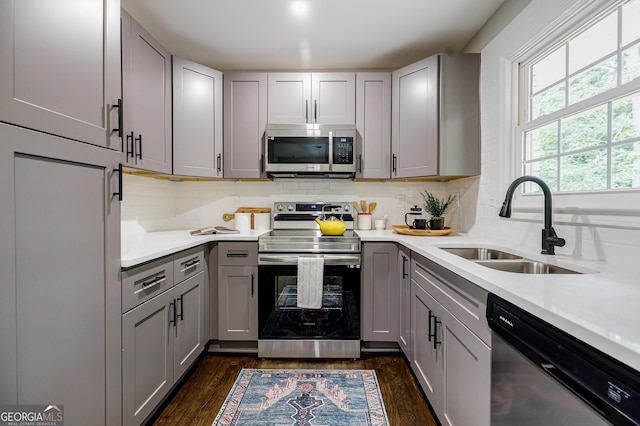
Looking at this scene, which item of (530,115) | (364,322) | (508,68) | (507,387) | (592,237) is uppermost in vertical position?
(508,68)

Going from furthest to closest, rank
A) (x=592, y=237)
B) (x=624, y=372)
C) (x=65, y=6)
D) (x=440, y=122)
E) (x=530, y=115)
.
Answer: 1. (x=440, y=122)
2. (x=530, y=115)
3. (x=592, y=237)
4. (x=65, y=6)
5. (x=624, y=372)

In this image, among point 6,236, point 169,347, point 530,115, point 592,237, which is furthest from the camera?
point 530,115

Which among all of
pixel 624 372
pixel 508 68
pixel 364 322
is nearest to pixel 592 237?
pixel 624 372

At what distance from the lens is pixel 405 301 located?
6.85ft

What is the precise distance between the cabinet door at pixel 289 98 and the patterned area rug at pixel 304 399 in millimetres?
2033

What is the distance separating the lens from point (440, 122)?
2209mm

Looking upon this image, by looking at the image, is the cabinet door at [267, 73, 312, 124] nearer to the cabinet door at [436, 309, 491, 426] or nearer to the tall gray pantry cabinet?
the tall gray pantry cabinet

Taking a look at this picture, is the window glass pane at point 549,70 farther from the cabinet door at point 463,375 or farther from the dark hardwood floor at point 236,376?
the dark hardwood floor at point 236,376

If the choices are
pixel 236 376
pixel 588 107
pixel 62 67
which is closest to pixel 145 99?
pixel 62 67

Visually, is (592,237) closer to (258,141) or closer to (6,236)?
(6,236)

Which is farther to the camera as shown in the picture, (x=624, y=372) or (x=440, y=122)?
(x=440, y=122)

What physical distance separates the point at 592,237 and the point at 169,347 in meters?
2.23

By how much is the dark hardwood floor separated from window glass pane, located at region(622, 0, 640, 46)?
1989 mm

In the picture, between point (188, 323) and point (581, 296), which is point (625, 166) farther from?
point (188, 323)
